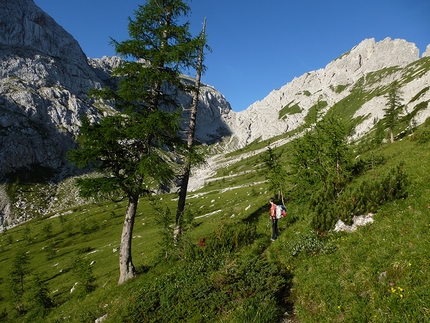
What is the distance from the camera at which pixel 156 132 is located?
583 inches

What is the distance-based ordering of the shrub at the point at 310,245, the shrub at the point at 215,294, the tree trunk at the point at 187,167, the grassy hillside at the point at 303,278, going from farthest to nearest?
the tree trunk at the point at 187,167 → the shrub at the point at 310,245 → the shrub at the point at 215,294 → the grassy hillside at the point at 303,278

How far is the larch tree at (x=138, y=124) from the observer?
1388cm

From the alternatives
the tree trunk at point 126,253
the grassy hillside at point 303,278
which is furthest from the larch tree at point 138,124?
the grassy hillside at point 303,278

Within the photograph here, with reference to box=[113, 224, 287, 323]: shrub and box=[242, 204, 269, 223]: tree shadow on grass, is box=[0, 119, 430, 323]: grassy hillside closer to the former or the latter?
box=[113, 224, 287, 323]: shrub

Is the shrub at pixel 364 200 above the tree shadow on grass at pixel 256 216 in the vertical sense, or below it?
above

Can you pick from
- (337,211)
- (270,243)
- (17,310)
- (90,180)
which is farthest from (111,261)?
(337,211)

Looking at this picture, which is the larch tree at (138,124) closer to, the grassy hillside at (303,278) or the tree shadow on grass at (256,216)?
the grassy hillside at (303,278)

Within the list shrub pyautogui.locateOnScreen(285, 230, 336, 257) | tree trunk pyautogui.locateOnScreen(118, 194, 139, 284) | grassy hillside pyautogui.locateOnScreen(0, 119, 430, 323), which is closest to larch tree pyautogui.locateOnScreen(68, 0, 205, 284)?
tree trunk pyautogui.locateOnScreen(118, 194, 139, 284)

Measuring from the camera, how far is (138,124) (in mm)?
14516

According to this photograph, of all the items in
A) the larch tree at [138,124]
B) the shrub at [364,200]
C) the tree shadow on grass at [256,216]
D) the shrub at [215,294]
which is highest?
the larch tree at [138,124]

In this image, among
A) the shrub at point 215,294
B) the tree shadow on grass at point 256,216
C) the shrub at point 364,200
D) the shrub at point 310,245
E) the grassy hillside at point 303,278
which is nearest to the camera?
the grassy hillside at point 303,278

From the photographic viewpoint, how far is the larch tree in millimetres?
13883

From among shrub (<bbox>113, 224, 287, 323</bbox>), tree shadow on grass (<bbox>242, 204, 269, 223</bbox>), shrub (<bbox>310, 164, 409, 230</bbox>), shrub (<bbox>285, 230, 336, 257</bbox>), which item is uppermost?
shrub (<bbox>310, 164, 409, 230</bbox>)

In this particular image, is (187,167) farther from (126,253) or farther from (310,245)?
(310,245)
